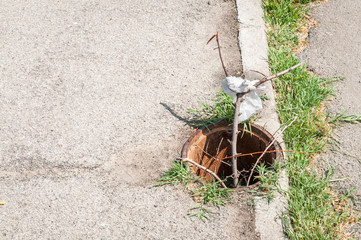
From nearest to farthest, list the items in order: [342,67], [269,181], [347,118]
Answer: [269,181], [347,118], [342,67]

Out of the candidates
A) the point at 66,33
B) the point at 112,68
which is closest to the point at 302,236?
the point at 112,68

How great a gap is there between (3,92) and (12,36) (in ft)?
2.91

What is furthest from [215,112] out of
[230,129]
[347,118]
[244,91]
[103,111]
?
[347,118]

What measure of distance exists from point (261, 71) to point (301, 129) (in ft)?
2.49

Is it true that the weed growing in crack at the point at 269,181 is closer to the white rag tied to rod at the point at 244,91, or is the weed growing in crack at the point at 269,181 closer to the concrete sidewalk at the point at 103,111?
the concrete sidewalk at the point at 103,111

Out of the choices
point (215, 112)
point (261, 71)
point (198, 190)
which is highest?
point (261, 71)

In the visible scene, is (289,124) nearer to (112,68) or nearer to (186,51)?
(186,51)

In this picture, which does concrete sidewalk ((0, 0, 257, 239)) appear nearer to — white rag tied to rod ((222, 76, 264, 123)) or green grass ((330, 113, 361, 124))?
white rag tied to rod ((222, 76, 264, 123))

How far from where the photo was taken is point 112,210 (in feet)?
8.92

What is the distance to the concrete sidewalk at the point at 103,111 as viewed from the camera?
2.67 m

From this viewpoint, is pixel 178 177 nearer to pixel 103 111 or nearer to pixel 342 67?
pixel 103 111

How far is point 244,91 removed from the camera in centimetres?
262

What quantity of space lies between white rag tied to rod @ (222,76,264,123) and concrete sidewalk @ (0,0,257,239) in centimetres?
49

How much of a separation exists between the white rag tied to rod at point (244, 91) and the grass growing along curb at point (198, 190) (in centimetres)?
55
